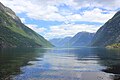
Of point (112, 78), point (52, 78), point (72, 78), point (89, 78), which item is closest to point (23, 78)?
point (52, 78)

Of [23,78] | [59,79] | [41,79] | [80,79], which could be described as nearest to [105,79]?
[80,79]

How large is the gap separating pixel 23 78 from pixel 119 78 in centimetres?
3455

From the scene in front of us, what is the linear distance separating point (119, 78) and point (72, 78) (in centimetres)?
1704

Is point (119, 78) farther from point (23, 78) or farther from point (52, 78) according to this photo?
point (23, 78)

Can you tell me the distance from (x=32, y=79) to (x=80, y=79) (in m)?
17.1

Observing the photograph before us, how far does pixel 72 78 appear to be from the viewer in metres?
89.6

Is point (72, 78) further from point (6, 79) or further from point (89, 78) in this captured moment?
point (6, 79)

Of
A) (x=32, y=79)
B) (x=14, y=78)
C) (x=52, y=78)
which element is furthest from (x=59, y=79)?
(x=14, y=78)

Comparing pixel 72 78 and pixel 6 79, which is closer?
pixel 6 79

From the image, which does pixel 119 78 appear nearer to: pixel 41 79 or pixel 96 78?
pixel 96 78

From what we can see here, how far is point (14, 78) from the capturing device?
85000 mm

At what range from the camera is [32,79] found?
85000mm

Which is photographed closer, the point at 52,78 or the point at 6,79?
the point at 6,79

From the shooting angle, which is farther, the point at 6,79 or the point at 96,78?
the point at 96,78
